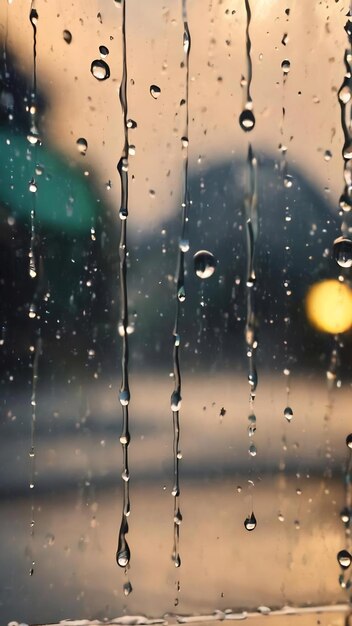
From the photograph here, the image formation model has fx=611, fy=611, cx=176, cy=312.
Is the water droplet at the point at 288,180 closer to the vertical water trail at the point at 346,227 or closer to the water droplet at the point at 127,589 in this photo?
the vertical water trail at the point at 346,227

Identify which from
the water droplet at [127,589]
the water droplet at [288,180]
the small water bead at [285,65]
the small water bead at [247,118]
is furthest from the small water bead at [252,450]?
the small water bead at [285,65]

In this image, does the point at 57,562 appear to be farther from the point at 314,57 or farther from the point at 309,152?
the point at 314,57

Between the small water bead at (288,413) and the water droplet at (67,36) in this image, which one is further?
the small water bead at (288,413)

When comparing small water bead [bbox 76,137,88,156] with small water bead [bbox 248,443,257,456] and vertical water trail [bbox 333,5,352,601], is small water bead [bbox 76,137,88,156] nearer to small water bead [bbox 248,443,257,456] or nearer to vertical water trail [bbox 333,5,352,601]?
vertical water trail [bbox 333,5,352,601]

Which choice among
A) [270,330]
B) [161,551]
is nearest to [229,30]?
[270,330]

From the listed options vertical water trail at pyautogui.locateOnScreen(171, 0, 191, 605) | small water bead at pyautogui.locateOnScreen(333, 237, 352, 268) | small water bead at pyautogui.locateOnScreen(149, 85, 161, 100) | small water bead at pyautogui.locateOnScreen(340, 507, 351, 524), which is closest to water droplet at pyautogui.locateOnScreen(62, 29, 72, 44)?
small water bead at pyautogui.locateOnScreen(149, 85, 161, 100)

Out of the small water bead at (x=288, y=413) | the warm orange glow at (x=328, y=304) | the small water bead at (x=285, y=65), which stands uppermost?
the small water bead at (x=285, y=65)
